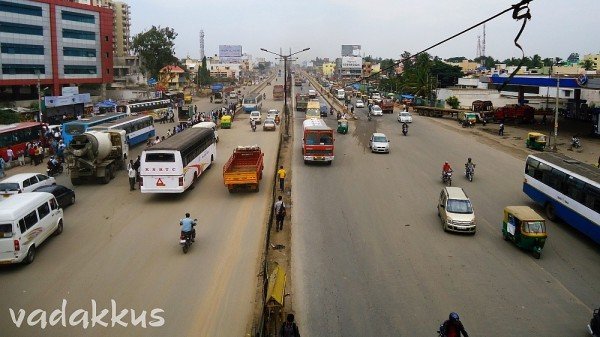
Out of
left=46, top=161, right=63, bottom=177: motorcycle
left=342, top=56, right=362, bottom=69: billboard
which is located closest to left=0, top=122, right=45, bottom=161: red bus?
left=46, top=161, right=63, bottom=177: motorcycle

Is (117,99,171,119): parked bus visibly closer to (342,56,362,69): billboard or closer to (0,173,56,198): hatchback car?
(0,173,56,198): hatchback car

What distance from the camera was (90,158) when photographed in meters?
22.7

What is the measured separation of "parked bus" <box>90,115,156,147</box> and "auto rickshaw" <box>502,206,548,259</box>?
22.6 meters

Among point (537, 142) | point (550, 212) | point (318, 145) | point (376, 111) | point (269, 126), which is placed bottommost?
point (550, 212)

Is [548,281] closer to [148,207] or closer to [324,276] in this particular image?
[324,276]

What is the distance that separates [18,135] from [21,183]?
11.8 m

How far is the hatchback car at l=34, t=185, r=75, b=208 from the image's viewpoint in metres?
18.4

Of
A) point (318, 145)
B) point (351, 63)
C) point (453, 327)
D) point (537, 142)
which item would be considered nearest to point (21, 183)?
point (318, 145)

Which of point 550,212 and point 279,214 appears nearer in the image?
point 279,214

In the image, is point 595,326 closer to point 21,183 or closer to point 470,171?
point 470,171

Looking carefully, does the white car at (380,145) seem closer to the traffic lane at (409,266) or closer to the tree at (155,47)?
the traffic lane at (409,266)

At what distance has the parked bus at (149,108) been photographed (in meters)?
47.7

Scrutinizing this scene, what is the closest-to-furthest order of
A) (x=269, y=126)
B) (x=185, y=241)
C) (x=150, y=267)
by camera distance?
(x=150, y=267)
(x=185, y=241)
(x=269, y=126)

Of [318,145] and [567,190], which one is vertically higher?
[318,145]
